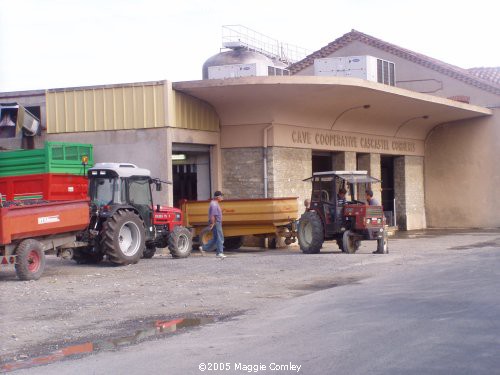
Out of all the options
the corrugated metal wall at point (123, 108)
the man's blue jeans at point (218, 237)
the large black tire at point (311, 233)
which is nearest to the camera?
the man's blue jeans at point (218, 237)

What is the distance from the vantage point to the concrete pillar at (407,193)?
3591 centimetres

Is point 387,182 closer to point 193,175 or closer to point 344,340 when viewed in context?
point 193,175

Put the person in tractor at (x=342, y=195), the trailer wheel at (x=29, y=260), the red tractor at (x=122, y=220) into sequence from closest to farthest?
the trailer wheel at (x=29, y=260) → the red tractor at (x=122, y=220) → the person in tractor at (x=342, y=195)

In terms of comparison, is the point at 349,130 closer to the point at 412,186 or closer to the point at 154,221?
the point at 412,186

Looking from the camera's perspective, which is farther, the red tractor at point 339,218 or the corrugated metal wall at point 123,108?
the corrugated metal wall at point 123,108

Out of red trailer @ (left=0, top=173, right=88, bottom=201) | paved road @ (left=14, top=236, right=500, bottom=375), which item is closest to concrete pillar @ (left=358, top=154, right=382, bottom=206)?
red trailer @ (left=0, top=173, right=88, bottom=201)

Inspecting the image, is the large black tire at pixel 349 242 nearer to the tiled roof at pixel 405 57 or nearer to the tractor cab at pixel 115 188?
the tractor cab at pixel 115 188

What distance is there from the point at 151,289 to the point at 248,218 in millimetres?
8821

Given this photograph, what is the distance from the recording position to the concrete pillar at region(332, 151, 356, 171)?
101ft

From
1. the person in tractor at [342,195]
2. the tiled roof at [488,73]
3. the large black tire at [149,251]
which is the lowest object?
the large black tire at [149,251]

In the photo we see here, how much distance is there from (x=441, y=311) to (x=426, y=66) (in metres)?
27.8

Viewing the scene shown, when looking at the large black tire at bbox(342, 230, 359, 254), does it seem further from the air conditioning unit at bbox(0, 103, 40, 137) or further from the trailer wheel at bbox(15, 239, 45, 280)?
the air conditioning unit at bbox(0, 103, 40, 137)

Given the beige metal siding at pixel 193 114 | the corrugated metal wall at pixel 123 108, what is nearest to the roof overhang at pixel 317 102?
the beige metal siding at pixel 193 114

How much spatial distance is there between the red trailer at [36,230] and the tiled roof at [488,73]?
2825 cm
